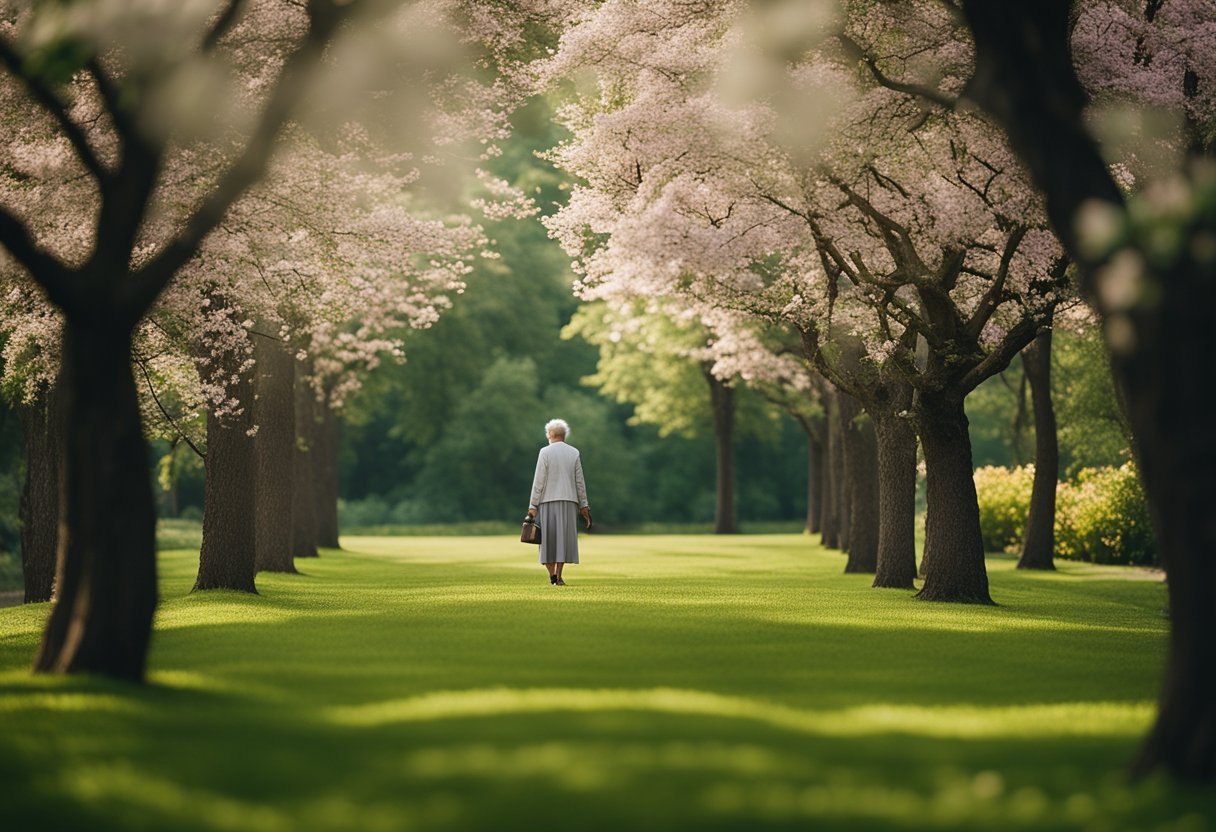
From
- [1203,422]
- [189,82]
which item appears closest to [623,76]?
[189,82]

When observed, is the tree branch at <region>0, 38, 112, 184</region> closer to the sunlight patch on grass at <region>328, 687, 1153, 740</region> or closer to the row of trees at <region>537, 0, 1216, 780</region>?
the sunlight patch on grass at <region>328, 687, 1153, 740</region>

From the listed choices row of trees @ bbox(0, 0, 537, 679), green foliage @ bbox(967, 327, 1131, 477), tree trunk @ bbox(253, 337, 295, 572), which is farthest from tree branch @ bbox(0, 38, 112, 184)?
green foliage @ bbox(967, 327, 1131, 477)

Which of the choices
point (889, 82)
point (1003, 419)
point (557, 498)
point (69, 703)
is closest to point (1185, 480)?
point (69, 703)

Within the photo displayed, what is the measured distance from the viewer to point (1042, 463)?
112 ft

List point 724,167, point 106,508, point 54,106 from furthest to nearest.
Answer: point 724,167 < point 54,106 < point 106,508

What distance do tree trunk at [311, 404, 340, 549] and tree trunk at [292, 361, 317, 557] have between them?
4.96 metres

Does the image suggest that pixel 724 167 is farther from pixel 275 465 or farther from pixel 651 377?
pixel 651 377

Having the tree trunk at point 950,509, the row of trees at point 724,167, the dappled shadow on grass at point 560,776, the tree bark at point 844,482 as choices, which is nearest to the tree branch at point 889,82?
the row of trees at point 724,167

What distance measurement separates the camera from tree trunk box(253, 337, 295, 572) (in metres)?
29.4

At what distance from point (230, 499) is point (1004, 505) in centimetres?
2992

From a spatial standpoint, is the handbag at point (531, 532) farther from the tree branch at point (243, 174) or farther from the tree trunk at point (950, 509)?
the tree branch at point (243, 174)

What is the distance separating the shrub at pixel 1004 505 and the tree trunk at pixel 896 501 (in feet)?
69.4

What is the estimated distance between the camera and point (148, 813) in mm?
6645

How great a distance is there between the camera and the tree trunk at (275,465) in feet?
96.3
